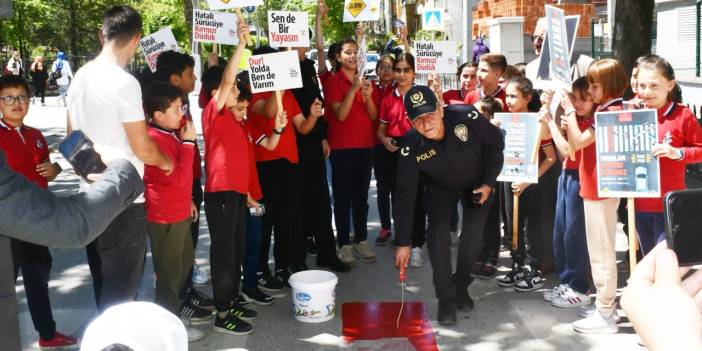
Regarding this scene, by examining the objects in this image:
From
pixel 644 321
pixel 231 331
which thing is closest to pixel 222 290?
pixel 231 331

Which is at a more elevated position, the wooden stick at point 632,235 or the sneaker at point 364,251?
the wooden stick at point 632,235

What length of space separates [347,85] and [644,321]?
5.27 metres

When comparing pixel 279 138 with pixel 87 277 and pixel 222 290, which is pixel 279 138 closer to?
pixel 222 290

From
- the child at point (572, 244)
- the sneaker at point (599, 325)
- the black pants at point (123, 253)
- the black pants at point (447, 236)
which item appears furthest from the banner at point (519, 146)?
the black pants at point (123, 253)

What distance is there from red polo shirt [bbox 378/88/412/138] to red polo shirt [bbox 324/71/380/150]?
0.22m

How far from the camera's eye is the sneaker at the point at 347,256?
6283 millimetres

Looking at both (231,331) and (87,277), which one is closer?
(231,331)

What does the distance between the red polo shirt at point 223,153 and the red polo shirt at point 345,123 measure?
5.54 ft

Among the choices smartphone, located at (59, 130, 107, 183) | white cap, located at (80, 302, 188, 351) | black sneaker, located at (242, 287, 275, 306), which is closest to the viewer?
white cap, located at (80, 302, 188, 351)

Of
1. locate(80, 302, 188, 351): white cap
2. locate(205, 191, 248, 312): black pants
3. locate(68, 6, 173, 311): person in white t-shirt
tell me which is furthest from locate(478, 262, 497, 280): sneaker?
locate(80, 302, 188, 351): white cap

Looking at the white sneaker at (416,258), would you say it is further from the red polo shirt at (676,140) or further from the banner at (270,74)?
the red polo shirt at (676,140)

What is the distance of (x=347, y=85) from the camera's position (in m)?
6.35

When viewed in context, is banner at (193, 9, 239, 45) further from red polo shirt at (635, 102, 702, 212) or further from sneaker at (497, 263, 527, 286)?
red polo shirt at (635, 102, 702, 212)

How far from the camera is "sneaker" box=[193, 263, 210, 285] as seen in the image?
5.94 meters
